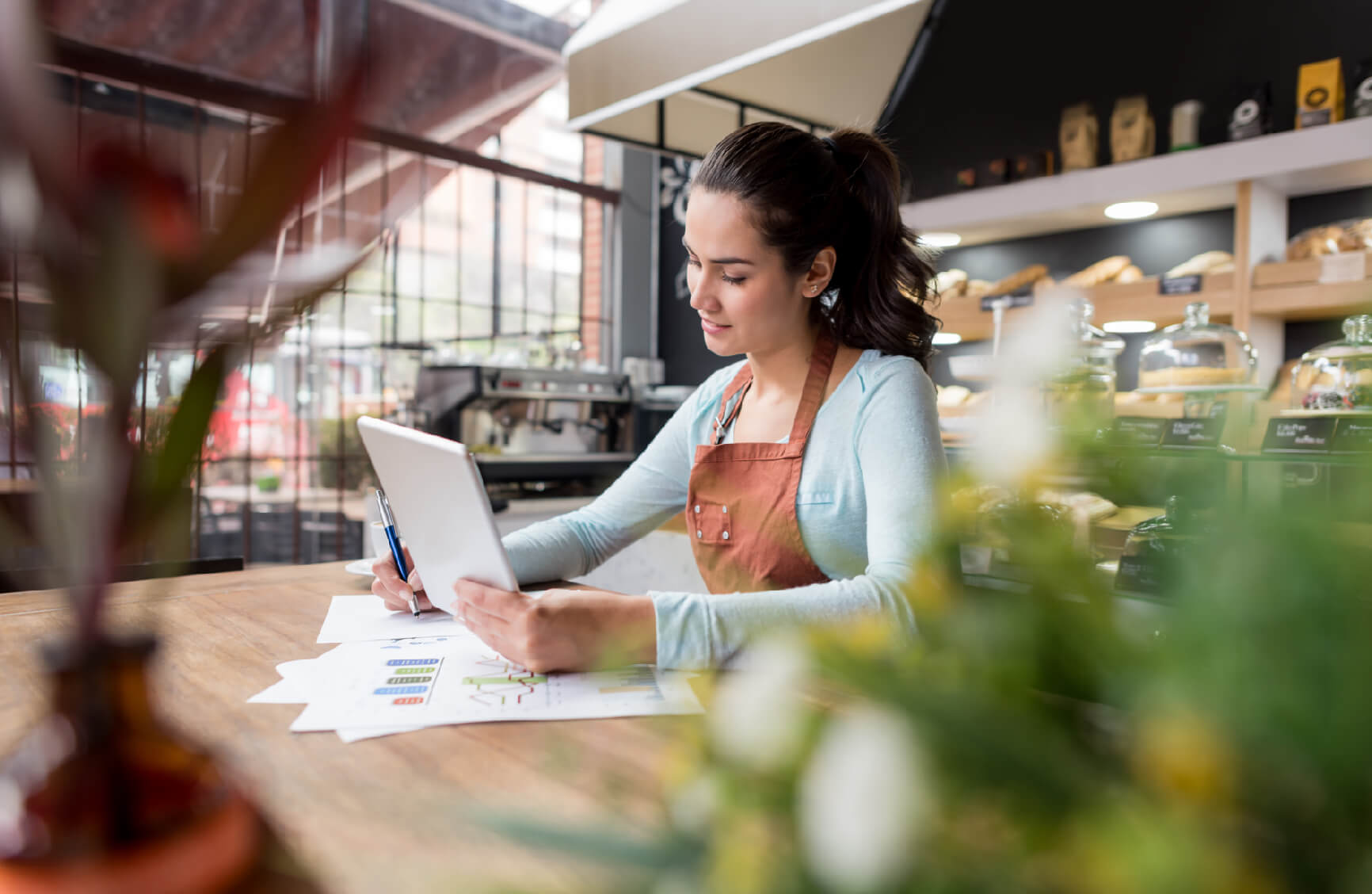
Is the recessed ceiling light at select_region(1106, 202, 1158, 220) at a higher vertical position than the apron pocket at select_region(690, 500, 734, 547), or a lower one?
higher

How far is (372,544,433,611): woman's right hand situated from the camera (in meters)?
1.12

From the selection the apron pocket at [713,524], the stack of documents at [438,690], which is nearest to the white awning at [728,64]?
the apron pocket at [713,524]

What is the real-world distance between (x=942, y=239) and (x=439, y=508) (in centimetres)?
316

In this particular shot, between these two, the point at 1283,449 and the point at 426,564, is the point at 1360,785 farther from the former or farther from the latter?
the point at 1283,449

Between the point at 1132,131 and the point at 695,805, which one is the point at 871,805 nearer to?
the point at 695,805

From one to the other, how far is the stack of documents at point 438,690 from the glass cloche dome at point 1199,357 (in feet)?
5.27

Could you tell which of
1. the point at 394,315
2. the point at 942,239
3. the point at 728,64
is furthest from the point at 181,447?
the point at 394,315

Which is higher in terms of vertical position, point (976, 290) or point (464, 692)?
point (976, 290)

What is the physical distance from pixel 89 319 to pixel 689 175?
17.5 feet

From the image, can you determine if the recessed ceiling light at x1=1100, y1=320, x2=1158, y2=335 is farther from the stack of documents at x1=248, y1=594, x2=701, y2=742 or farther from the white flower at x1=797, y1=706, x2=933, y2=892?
the white flower at x1=797, y1=706, x2=933, y2=892

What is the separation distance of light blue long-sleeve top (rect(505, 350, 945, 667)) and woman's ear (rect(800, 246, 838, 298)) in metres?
0.13

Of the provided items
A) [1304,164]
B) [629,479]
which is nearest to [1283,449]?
[629,479]

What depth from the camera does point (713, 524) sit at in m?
1.40

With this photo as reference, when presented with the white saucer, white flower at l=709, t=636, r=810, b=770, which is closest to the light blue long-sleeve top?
the white saucer
